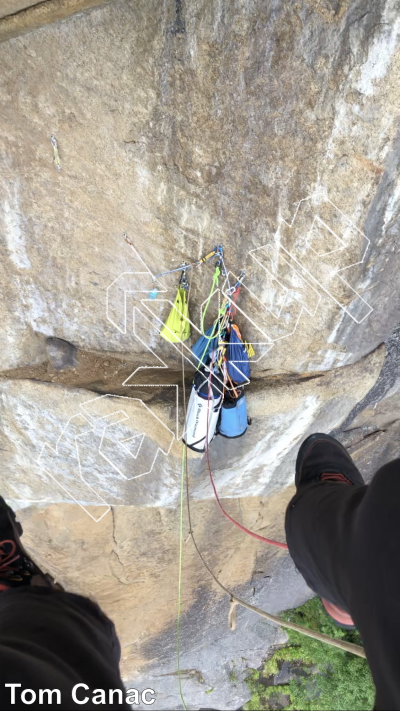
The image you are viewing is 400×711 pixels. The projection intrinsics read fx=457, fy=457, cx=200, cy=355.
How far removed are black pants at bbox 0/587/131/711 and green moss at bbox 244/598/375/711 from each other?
14.3 feet

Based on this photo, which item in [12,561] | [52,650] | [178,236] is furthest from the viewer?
[12,561]

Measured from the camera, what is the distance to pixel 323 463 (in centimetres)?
277

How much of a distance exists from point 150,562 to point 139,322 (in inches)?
95.3

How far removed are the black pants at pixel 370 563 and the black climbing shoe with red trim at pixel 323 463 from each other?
2.65ft

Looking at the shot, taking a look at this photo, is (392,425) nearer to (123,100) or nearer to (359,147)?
(359,147)

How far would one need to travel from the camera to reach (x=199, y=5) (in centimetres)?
172

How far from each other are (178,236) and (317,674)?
6.58 meters

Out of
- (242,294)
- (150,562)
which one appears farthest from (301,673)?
(242,294)

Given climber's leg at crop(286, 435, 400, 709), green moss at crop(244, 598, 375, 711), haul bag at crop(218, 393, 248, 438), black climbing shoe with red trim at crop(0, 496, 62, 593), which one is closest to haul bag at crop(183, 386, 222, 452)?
haul bag at crop(218, 393, 248, 438)

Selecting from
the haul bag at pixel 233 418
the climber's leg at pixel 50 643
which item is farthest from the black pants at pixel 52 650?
the haul bag at pixel 233 418

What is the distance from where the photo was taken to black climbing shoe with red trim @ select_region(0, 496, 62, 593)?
3.07m
